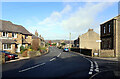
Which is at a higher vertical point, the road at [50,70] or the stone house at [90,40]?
the stone house at [90,40]

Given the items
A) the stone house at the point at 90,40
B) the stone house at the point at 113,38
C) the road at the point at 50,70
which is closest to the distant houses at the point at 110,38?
the stone house at the point at 113,38

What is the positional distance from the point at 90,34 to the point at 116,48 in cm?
2787

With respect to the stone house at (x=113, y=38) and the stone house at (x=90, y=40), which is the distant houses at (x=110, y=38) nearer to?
the stone house at (x=113, y=38)

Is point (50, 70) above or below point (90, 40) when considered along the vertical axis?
below

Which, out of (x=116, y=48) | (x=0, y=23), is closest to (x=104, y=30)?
(x=116, y=48)

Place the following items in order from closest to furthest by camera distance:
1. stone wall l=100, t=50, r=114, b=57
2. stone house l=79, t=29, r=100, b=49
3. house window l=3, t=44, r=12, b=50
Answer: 1. stone wall l=100, t=50, r=114, b=57
2. house window l=3, t=44, r=12, b=50
3. stone house l=79, t=29, r=100, b=49

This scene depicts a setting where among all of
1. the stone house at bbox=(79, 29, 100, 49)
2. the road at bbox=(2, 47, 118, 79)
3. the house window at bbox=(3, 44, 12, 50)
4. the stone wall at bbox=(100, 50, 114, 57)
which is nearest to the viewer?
the road at bbox=(2, 47, 118, 79)

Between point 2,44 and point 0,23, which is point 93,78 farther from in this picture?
point 0,23

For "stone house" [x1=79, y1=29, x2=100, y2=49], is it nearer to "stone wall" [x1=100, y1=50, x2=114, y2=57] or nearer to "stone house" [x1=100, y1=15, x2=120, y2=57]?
"stone house" [x1=100, y1=15, x2=120, y2=57]

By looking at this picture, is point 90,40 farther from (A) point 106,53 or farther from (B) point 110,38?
(A) point 106,53

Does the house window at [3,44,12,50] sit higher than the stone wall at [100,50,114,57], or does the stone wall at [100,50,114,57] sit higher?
the house window at [3,44,12,50]

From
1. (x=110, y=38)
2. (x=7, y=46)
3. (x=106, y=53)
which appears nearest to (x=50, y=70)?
(x=106, y=53)

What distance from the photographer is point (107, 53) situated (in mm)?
22109

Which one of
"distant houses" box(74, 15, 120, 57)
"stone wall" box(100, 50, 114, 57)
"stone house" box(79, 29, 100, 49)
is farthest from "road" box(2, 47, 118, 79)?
"stone house" box(79, 29, 100, 49)
